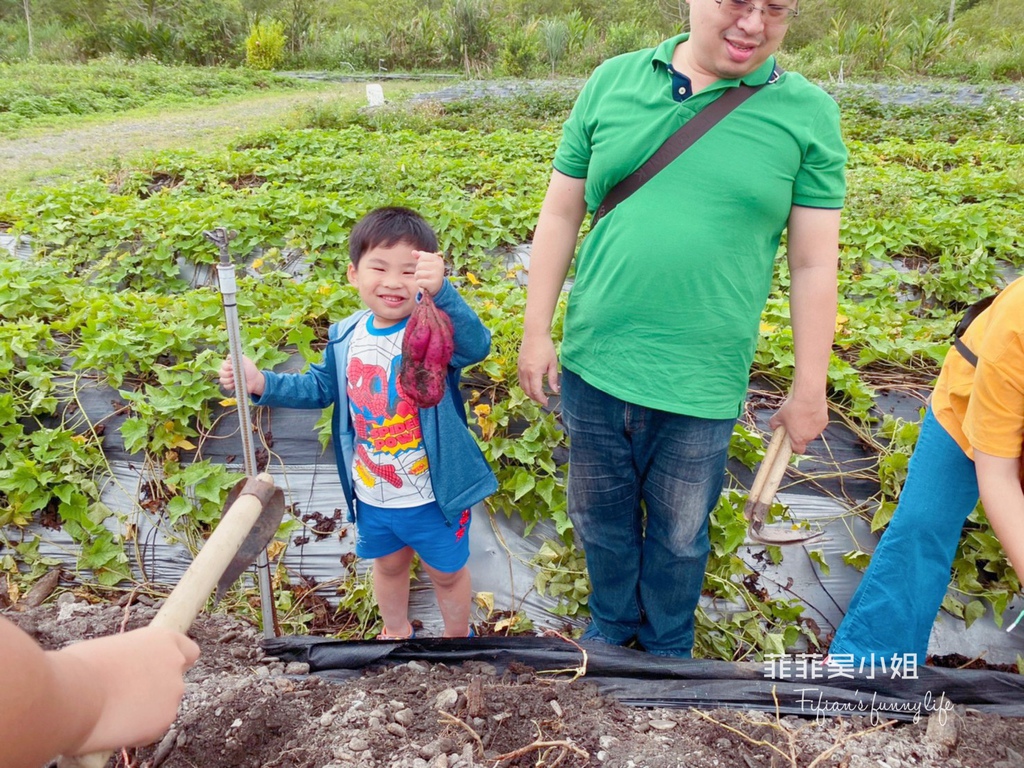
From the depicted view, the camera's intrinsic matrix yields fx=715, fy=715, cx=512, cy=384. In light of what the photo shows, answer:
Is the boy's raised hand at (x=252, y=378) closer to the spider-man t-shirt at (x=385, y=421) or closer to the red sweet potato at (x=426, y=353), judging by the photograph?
the spider-man t-shirt at (x=385, y=421)

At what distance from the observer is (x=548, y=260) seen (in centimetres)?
186

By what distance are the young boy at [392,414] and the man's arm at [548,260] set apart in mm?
141

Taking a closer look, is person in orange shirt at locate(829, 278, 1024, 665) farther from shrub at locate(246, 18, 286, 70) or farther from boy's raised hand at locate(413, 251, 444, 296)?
shrub at locate(246, 18, 286, 70)

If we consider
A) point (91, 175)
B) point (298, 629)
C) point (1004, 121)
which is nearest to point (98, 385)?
point (298, 629)

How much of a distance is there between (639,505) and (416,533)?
64 cm

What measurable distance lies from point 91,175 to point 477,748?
21.2 feet

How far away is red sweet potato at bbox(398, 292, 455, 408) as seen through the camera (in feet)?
5.60

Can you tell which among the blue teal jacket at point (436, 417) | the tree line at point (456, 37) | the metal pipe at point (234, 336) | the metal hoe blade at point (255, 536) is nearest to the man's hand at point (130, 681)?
the metal hoe blade at point (255, 536)

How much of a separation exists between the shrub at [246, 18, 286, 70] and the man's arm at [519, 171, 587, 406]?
69.8 ft

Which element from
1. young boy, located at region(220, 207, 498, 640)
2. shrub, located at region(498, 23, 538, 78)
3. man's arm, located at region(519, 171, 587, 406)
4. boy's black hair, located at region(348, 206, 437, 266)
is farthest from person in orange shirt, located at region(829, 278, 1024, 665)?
shrub, located at region(498, 23, 538, 78)

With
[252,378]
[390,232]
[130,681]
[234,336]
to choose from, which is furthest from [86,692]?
[390,232]

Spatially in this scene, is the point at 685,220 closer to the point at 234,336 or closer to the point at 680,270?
the point at 680,270

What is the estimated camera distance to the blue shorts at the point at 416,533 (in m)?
1.96

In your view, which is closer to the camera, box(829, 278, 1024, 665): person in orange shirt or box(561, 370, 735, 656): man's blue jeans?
box(829, 278, 1024, 665): person in orange shirt
